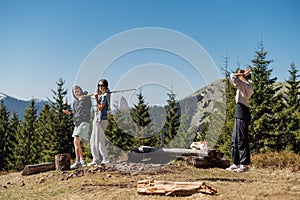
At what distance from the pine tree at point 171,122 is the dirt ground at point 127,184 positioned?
14016 mm

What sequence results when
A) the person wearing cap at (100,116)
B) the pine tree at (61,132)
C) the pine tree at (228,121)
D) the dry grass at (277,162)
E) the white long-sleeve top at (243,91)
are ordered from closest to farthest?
the white long-sleeve top at (243,91), the person wearing cap at (100,116), the dry grass at (277,162), the pine tree at (228,121), the pine tree at (61,132)

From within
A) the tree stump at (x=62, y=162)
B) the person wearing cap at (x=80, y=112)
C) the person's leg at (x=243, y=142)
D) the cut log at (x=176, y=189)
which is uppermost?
the person wearing cap at (x=80, y=112)

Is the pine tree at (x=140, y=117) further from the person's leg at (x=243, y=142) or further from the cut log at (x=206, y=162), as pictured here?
the person's leg at (x=243, y=142)

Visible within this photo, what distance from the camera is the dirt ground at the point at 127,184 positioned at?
5418mm

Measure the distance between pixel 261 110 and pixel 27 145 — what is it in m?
25.4

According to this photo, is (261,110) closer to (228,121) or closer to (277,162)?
(228,121)

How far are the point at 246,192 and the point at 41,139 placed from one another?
30.7m

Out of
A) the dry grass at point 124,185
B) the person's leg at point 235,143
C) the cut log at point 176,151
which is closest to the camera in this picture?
the dry grass at point 124,185

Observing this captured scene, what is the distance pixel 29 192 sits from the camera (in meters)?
7.15

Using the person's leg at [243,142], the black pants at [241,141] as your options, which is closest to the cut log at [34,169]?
the black pants at [241,141]

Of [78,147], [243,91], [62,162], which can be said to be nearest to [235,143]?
[243,91]

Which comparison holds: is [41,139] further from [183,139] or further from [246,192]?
[246,192]

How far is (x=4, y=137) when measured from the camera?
37875 millimetres

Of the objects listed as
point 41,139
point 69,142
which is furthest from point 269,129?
point 41,139
